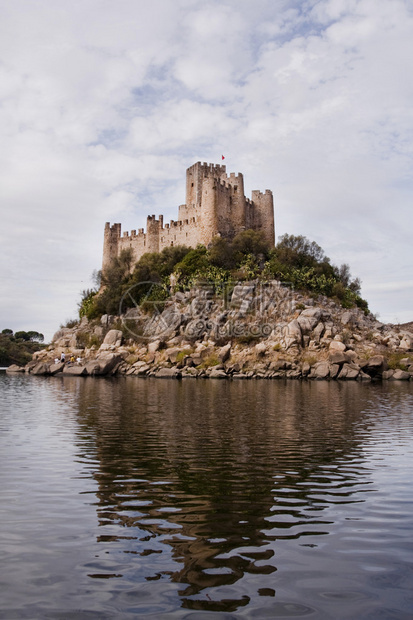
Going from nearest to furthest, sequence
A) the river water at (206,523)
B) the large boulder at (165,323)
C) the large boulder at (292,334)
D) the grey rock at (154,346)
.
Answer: the river water at (206,523) → the large boulder at (292,334) → the grey rock at (154,346) → the large boulder at (165,323)

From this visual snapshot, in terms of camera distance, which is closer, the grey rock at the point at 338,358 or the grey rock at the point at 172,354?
the grey rock at the point at 338,358

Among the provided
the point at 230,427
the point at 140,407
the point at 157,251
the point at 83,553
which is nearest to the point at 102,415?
the point at 140,407

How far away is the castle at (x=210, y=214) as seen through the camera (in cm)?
5766

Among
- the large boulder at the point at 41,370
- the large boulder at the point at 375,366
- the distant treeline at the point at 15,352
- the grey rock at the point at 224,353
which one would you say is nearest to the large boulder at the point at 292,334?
the grey rock at the point at 224,353

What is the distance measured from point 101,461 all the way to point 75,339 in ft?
165

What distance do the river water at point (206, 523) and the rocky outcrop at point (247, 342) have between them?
2836 cm

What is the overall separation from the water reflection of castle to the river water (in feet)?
0.08

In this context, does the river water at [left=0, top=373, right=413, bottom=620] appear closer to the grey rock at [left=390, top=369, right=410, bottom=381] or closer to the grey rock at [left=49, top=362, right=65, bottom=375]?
the grey rock at [left=390, top=369, right=410, bottom=381]

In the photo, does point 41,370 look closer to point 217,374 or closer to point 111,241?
point 217,374

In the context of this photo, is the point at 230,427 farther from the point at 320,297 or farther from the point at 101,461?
the point at 320,297

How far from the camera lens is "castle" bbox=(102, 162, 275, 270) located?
57.7 metres

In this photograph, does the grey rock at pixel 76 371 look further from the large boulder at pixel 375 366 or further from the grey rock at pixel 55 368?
the large boulder at pixel 375 366

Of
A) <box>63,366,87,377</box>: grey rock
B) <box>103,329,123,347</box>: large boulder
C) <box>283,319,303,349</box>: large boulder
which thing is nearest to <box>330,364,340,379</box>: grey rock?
<box>283,319,303,349</box>: large boulder

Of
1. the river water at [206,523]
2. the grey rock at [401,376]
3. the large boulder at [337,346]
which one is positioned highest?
the large boulder at [337,346]
